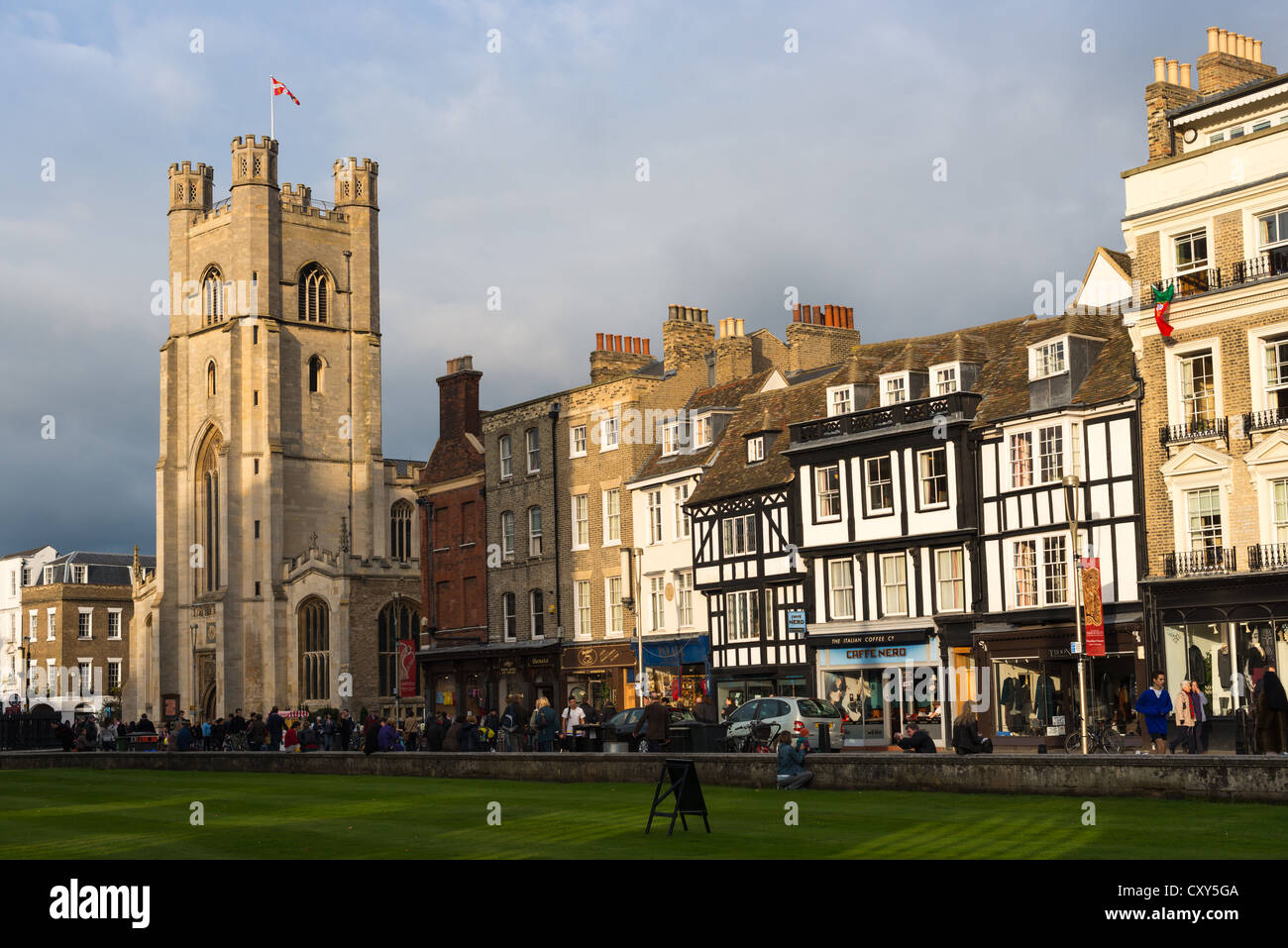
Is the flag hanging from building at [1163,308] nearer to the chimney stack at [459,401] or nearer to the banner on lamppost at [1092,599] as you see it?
the banner on lamppost at [1092,599]

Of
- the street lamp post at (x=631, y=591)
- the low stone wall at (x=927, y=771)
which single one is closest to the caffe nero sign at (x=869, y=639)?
the street lamp post at (x=631, y=591)

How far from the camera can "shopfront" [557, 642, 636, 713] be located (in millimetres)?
52250

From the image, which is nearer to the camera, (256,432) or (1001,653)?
(1001,653)

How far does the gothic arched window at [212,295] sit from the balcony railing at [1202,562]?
62.1 m

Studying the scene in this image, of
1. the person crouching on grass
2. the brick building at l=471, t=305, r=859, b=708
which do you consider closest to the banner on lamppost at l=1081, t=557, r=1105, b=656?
the person crouching on grass

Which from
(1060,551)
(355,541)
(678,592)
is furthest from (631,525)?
(355,541)

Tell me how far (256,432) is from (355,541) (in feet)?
25.6

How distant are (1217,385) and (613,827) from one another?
21895mm

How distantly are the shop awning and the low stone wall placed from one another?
54.2 ft

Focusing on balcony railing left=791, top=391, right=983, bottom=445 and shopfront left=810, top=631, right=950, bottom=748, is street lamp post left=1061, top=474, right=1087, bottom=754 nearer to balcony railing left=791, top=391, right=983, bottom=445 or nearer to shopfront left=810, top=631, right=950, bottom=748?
balcony railing left=791, top=391, right=983, bottom=445

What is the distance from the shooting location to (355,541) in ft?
283

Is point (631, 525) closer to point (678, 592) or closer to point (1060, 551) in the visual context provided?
point (678, 592)

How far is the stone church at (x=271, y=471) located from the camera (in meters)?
79.4
